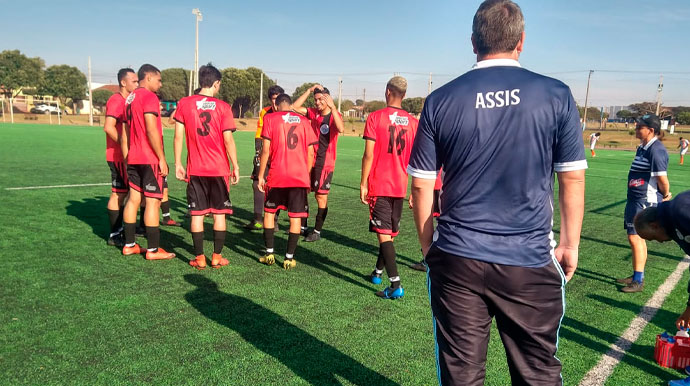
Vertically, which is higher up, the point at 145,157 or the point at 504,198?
the point at 504,198

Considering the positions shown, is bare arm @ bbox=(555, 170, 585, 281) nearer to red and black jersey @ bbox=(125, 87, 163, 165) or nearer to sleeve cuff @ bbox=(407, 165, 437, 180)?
sleeve cuff @ bbox=(407, 165, 437, 180)

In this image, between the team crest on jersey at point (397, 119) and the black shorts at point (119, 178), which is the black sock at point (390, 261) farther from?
the black shorts at point (119, 178)

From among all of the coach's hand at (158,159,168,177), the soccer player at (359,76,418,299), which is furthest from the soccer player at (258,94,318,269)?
the coach's hand at (158,159,168,177)

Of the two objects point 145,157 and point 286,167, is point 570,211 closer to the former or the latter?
point 286,167

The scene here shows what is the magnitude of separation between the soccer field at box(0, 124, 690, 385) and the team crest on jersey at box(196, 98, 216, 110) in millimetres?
1985

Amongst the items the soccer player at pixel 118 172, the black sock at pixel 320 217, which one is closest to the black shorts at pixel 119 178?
the soccer player at pixel 118 172

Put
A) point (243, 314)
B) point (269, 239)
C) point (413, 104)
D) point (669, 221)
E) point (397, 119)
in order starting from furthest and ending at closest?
point (413, 104)
point (269, 239)
point (397, 119)
point (243, 314)
point (669, 221)

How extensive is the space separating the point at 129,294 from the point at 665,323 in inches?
214

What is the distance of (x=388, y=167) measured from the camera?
5.14 metres

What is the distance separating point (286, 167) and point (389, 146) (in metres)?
1.46

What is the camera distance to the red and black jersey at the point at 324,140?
7508 mm

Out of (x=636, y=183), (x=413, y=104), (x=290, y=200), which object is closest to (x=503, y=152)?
(x=290, y=200)

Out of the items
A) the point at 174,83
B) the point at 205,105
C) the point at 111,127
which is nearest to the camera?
the point at 205,105

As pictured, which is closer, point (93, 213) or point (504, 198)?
point (504, 198)
